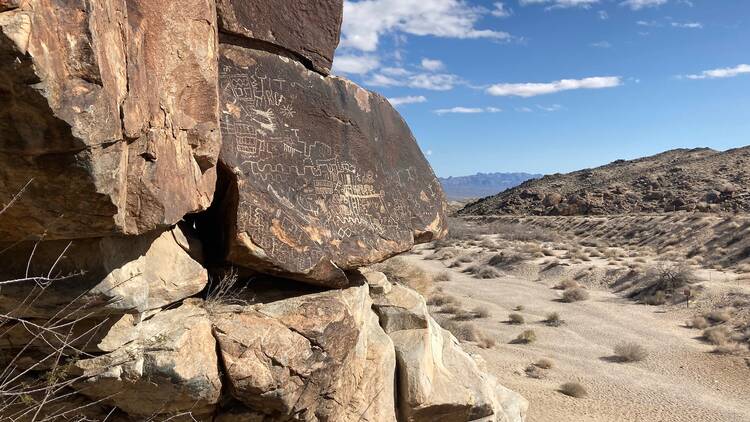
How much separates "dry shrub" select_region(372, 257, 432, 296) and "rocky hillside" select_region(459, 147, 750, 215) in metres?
24.3

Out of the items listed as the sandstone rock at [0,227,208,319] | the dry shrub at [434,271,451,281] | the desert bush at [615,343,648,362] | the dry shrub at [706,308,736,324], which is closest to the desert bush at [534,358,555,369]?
the desert bush at [615,343,648,362]

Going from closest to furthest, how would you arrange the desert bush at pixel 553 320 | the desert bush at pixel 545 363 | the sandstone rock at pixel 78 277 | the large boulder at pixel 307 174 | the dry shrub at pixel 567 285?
the sandstone rock at pixel 78 277 < the large boulder at pixel 307 174 < the desert bush at pixel 545 363 < the desert bush at pixel 553 320 < the dry shrub at pixel 567 285

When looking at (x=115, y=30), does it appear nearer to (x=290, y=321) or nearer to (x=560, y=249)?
(x=290, y=321)

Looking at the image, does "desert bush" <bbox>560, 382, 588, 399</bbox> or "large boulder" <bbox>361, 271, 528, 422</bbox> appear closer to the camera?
"large boulder" <bbox>361, 271, 528, 422</bbox>

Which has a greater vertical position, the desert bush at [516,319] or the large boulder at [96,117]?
the large boulder at [96,117]

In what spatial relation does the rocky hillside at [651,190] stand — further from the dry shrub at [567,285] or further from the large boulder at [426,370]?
the large boulder at [426,370]

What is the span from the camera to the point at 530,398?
9523 mm

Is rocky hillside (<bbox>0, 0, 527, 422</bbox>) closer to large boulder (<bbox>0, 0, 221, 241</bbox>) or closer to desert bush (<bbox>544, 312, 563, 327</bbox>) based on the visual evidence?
large boulder (<bbox>0, 0, 221, 241</bbox>)

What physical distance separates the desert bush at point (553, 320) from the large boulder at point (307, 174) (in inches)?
386

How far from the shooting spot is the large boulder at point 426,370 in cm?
580

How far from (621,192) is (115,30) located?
43.3 meters

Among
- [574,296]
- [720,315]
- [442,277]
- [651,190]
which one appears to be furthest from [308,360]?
[651,190]

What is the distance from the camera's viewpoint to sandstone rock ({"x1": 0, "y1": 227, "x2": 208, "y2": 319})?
3.15m

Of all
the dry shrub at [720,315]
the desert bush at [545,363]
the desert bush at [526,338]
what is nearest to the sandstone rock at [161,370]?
the desert bush at [545,363]
